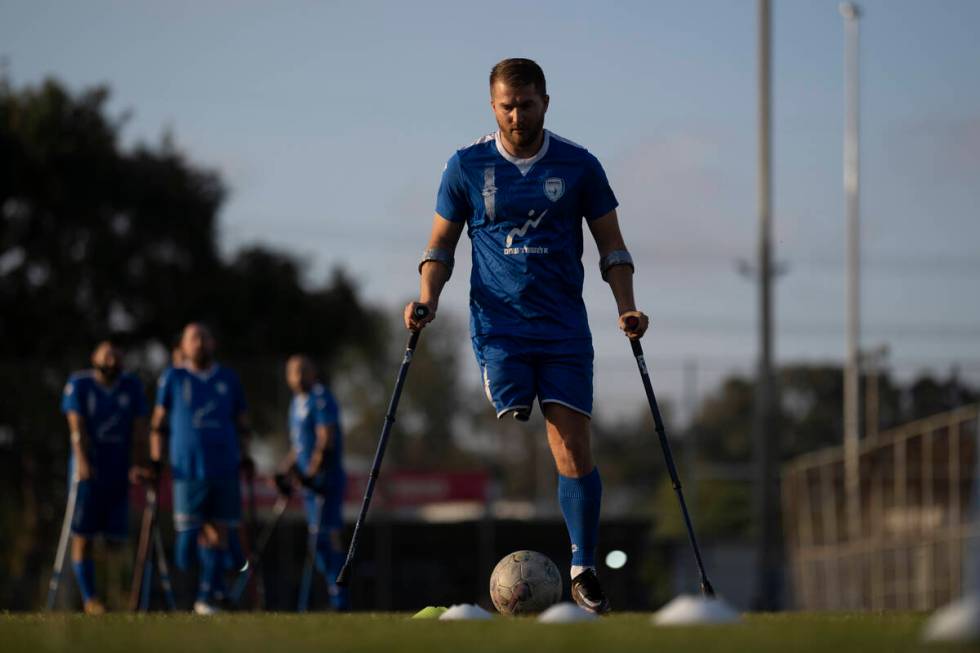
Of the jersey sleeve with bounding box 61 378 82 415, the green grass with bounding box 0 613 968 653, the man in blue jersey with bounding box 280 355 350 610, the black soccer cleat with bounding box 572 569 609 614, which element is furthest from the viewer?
the man in blue jersey with bounding box 280 355 350 610

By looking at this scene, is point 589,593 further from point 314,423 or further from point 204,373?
point 314,423

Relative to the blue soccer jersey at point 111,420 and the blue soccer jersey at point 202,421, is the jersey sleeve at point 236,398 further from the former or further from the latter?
the blue soccer jersey at point 111,420

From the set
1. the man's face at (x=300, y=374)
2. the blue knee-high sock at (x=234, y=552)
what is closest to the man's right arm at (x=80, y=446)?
the blue knee-high sock at (x=234, y=552)

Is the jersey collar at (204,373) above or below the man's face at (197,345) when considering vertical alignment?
below

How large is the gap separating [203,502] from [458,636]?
29.9 ft

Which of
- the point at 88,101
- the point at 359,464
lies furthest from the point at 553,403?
the point at 88,101

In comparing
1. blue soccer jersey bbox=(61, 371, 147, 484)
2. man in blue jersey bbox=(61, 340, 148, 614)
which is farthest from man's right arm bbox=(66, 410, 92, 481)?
blue soccer jersey bbox=(61, 371, 147, 484)

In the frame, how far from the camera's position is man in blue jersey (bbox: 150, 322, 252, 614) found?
14.4 meters

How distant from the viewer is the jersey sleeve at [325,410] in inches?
650

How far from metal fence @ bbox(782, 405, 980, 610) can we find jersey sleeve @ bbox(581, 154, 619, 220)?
12.1 metres

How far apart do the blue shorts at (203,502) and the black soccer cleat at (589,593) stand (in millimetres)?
6699

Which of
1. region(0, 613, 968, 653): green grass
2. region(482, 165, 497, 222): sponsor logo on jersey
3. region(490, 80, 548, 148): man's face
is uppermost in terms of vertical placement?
region(490, 80, 548, 148): man's face

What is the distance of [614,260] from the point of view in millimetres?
8461

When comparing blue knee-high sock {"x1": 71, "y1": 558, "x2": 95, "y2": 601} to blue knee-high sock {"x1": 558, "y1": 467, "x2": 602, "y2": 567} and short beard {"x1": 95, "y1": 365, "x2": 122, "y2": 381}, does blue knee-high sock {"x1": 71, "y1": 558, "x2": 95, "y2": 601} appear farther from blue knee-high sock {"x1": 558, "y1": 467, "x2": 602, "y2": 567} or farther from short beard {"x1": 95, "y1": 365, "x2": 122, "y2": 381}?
blue knee-high sock {"x1": 558, "y1": 467, "x2": 602, "y2": 567}
